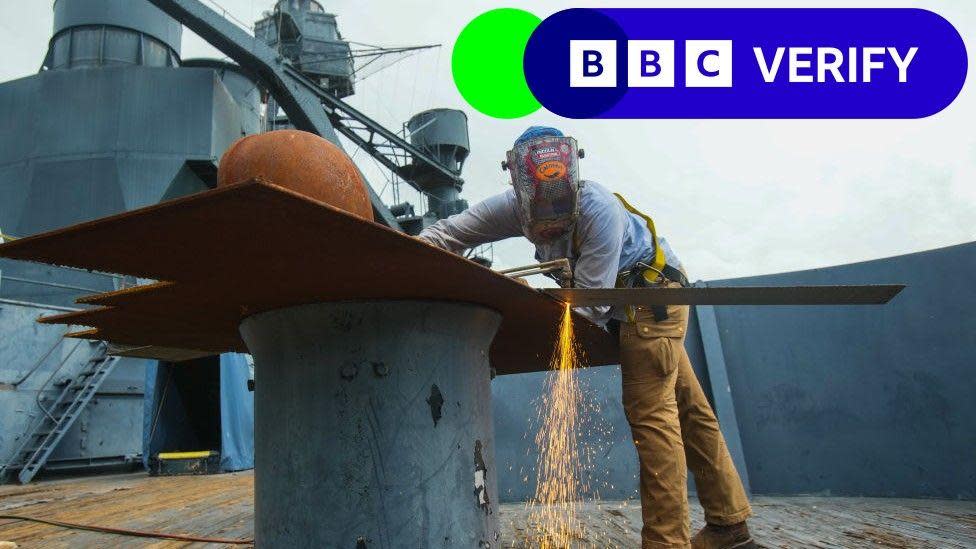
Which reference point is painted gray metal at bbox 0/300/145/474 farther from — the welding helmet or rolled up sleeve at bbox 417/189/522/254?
the welding helmet

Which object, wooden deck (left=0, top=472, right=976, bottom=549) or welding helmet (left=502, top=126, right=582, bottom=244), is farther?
wooden deck (left=0, top=472, right=976, bottom=549)

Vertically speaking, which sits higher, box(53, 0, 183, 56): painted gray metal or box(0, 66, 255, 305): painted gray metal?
box(53, 0, 183, 56): painted gray metal

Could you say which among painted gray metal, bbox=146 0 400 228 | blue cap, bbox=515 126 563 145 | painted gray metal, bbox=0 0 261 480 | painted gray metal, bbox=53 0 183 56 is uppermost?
painted gray metal, bbox=53 0 183 56

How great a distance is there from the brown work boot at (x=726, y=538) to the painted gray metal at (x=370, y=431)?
54.1 inches

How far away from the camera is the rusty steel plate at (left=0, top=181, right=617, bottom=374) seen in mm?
1234

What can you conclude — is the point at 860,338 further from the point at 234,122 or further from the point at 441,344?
the point at 234,122

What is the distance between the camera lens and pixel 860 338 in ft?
16.8

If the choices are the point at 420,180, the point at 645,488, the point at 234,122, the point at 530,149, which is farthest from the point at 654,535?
the point at 420,180

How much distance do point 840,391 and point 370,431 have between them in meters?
4.76

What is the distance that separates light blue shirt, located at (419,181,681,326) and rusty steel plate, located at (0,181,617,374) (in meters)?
0.28

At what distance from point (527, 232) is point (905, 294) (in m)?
4.05

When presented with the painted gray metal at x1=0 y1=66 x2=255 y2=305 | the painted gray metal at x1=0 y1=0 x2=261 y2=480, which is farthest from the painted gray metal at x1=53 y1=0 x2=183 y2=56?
the painted gray metal at x1=0 y1=66 x2=255 y2=305

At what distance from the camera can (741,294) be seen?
1.93 metres

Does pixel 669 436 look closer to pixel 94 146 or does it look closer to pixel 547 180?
pixel 547 180
